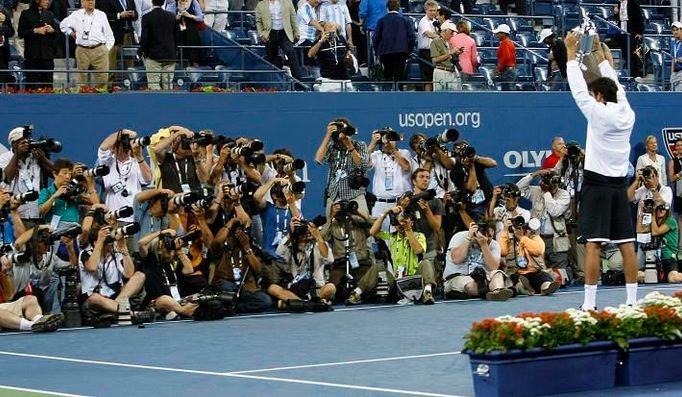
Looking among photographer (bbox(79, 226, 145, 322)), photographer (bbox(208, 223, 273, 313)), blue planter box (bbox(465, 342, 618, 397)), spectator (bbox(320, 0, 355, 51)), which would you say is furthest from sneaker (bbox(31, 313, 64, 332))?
spectator (bbox(320, 0, 355, 51))

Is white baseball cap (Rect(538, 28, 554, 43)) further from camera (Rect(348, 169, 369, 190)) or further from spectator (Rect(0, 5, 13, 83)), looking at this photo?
spectator (Rect(0, 5, 13, 83))

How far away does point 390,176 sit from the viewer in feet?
62.5

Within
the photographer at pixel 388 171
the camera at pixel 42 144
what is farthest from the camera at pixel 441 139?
the camera at pixel 42 144

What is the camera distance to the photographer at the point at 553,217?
20000 millimetres

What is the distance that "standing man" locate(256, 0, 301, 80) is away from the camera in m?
20.8

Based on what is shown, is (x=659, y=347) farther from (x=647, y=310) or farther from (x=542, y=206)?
(x=542, y=206)

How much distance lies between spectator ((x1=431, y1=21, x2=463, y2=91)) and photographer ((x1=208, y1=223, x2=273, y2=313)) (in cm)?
626

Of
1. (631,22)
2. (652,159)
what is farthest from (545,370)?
(631,22)

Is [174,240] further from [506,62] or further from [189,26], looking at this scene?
[506,62]

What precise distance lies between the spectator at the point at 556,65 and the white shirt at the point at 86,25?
8.39 m

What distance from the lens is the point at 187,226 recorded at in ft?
56.0

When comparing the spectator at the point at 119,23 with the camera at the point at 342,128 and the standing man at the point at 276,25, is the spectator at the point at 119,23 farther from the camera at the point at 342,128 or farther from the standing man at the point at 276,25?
the camera at the point at 342,128

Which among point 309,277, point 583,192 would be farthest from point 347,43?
point 583,192

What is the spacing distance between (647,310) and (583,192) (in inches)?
102
